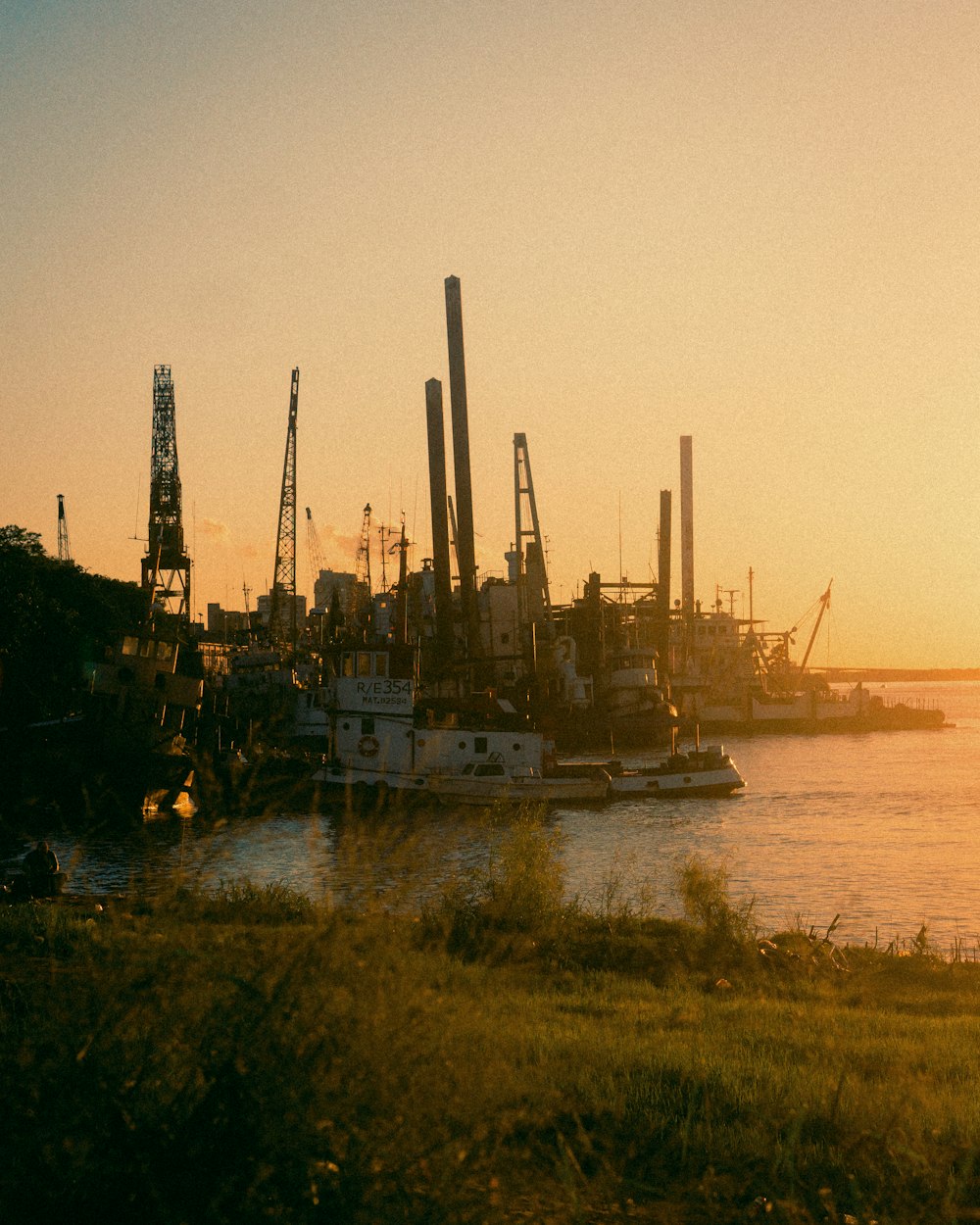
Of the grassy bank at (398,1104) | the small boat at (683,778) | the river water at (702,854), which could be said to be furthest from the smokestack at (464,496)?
the grassy bank at (398,1104)

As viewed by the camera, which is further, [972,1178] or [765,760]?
[765,760]

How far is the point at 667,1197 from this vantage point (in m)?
7.39

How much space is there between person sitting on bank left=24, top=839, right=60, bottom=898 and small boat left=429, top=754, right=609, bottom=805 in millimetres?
25268

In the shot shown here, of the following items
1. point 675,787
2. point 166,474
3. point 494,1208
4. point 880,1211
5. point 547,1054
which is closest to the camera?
point 494,1208

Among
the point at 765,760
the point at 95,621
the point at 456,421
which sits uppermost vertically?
the point at 456,421

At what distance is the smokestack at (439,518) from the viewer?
8425cm

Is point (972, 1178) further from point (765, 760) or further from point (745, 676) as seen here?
point (745, 676)

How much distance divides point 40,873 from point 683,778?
38593mm

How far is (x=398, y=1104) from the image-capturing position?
6605mm

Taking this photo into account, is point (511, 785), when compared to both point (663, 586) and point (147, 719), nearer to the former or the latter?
point (147, 719)

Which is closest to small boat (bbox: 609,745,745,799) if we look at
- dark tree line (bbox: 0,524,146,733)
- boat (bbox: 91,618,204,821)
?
boat (bbox: 91,618,204,821)

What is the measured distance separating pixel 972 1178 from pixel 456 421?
83577mm

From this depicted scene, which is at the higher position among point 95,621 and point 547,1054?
point 95,621

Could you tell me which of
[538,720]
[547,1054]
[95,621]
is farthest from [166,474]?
[547,1054]
